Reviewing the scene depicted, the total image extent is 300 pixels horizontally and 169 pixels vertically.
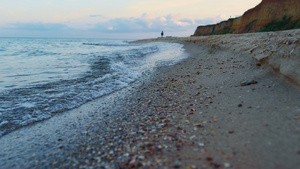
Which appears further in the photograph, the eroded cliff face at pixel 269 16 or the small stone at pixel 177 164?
the eroded cliff face at pixel 269 16

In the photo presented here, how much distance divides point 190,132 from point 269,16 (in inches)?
1178

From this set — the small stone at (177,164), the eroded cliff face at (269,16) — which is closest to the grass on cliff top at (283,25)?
the eroded cliff face at (269,16)

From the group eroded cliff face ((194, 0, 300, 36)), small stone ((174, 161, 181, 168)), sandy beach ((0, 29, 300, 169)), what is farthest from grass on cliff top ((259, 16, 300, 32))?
small stone ((174, 161, 181, 168))

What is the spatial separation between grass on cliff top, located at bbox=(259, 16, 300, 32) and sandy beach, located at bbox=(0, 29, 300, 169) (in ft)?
70.6

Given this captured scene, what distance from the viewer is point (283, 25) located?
2228 centimetres

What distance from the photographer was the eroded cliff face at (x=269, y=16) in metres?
21.5

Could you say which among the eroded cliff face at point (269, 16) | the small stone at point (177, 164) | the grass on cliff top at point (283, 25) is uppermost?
the eroded cliff face at point (269, 16)

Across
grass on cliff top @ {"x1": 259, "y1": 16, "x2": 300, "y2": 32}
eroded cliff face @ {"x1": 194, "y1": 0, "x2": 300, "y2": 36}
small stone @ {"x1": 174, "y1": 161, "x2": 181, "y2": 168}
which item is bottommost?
small stone @ {"x1": 174, "y1": 161, "x2": 181, "y2": 168}

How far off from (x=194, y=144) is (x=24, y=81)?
27.0ft

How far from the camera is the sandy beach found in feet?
7.64

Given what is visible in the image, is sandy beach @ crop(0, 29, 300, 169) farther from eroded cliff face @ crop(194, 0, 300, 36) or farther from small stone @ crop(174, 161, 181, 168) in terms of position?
eroded cliff face @ crop(194, 0, 300, 36)

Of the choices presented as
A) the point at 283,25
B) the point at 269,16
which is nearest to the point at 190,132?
the point at 283,25

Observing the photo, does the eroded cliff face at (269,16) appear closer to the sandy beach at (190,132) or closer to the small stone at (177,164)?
the sandy beach at (190,132)

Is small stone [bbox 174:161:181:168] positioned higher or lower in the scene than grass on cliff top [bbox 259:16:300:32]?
lower
